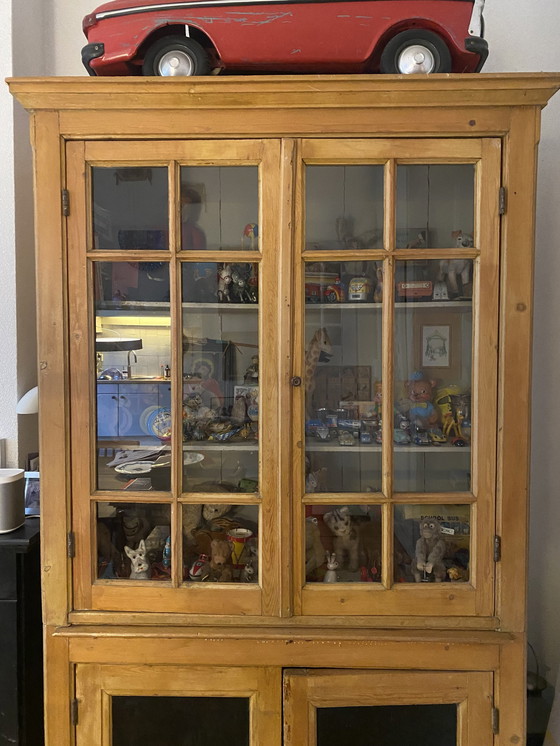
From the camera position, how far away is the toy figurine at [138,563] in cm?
137

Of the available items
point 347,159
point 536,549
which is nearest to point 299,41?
point 347,159

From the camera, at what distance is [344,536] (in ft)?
4.51

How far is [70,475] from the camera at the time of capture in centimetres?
133

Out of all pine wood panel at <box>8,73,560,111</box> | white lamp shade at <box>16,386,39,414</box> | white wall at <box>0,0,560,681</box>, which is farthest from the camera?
white wall at <box>0,0,560,681</box>

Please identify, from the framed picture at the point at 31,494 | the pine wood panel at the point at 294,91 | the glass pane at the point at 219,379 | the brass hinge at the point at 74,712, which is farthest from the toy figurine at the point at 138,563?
the pine wood panel at the point at 294,91

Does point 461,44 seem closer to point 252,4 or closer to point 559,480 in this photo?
point 252,4

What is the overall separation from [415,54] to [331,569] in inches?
54.9

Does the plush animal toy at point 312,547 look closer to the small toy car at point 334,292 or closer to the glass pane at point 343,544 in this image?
the glass pane at point 343,544

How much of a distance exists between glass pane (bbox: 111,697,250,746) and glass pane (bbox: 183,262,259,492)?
566 millimetres

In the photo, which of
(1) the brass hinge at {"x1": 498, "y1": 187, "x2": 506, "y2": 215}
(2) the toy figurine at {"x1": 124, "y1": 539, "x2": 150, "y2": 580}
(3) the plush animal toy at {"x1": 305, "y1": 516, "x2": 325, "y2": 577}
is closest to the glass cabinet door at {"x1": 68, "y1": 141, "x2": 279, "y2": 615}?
(2) the toy figurine at {"x1": 124, "y1": 539, "x2": 150, "y2": 580}

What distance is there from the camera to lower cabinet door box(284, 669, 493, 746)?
131 centimetres

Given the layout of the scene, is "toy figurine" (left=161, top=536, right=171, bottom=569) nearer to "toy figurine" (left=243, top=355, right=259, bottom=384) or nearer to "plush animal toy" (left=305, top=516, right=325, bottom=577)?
"plush animal toy" (left=305, top=516, right=325, bottom=577)

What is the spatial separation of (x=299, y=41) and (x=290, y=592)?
4.77ft

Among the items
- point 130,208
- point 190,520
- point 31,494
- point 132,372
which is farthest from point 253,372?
point 31,494
